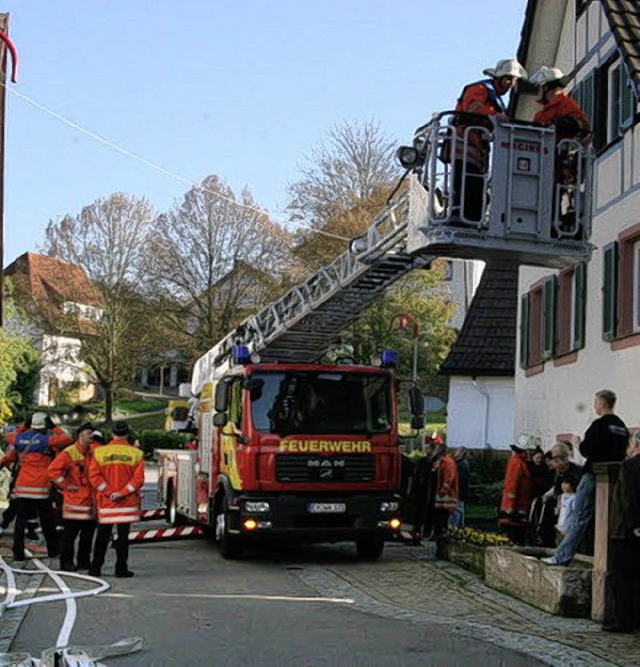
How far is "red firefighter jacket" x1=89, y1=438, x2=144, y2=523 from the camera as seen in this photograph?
42.6ft

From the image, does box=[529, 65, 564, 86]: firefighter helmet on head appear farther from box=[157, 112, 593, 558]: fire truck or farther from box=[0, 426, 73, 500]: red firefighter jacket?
box=[0, 426, 73, 500]: red firefighter jacket

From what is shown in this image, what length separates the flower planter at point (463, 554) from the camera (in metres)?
13.3

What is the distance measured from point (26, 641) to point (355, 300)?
325 inches

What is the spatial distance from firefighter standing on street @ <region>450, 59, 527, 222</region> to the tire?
9230 mm

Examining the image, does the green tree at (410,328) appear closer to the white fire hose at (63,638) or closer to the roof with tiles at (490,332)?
the roof with tiles at (490,332)

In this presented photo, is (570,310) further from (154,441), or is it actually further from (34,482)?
(154,441)

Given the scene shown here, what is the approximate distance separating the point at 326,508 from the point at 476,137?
201 inches

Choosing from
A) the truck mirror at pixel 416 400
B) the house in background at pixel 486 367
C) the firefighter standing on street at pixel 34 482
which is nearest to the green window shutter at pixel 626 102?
the truck mirror at pixel 416 400

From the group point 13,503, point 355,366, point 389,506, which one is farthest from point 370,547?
point 13,503

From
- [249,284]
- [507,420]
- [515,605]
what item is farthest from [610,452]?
[249,284]

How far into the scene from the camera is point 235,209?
50281mm

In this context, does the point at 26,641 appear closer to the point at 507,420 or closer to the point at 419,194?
the point at 419,194

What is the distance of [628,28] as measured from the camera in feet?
49.1

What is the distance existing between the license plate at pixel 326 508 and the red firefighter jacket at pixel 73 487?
266 centimetres
